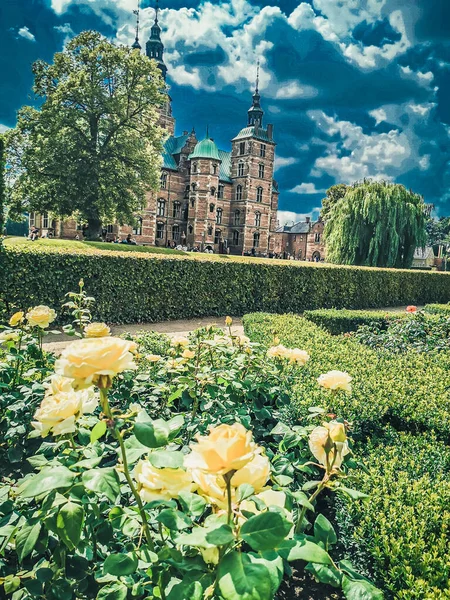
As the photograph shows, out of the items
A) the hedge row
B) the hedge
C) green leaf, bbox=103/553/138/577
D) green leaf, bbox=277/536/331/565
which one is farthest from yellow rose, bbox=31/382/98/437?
the hedge

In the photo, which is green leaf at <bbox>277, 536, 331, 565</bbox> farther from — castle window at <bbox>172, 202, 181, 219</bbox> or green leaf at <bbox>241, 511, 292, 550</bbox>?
castle window at <bbox>172, 202, 181, 219</bbox>

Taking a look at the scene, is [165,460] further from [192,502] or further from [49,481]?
[49,481]

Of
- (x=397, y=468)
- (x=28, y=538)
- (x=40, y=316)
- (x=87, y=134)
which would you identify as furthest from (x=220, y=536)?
(x=87, y=134)

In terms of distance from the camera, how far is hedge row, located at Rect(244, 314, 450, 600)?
185 cm

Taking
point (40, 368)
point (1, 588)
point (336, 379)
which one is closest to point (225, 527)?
point (336, 379)

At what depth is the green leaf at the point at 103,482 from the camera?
111cm

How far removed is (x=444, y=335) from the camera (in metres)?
7.79

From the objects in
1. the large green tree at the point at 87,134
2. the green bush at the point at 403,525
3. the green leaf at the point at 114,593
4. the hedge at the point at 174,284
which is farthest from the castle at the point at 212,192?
the green leaf at the point at 114,593

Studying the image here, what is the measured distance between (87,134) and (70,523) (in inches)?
998

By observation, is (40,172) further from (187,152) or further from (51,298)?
(187,152)

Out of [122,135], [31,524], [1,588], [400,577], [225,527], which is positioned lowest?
[1,588]

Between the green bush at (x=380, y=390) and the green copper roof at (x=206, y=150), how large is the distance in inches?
1651

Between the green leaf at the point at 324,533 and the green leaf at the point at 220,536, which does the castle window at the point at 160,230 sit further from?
the green leaf at the point at 220,536

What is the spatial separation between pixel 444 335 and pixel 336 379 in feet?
22.1
